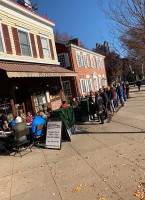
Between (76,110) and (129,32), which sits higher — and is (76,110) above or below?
below

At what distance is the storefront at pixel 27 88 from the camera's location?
9.07m

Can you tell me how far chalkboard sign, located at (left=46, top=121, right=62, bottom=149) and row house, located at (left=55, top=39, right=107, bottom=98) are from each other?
13.8 metres

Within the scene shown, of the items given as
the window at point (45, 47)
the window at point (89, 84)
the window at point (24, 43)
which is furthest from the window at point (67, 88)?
the window at point (24, 43)

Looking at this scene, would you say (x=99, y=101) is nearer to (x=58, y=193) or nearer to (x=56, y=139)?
(x=56, y=139)

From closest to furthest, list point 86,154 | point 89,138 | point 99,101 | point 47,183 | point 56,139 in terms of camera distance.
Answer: point 47,183 → point 86,154 → point 56,139 → point 89,138 → point 99,101

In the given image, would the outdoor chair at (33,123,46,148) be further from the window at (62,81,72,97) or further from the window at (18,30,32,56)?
the window at (62,81,72,97)

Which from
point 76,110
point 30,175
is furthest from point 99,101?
point 30,175

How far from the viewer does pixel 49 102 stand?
13.1 meters

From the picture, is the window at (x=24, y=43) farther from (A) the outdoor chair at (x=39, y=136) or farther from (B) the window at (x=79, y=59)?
(B) the window at (x=79, y=59)

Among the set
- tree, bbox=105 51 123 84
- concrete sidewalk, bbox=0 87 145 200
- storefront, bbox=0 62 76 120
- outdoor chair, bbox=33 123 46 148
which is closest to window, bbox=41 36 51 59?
storefront, bbox=0 62 76 120

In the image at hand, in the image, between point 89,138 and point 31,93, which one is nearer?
point 89,138

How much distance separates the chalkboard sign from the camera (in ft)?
19.2

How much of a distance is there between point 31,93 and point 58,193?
28.6 feet

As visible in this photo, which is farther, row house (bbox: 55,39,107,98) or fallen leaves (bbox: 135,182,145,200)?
row house (bbox: 55,39,107,98)
